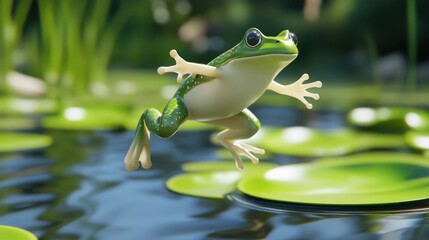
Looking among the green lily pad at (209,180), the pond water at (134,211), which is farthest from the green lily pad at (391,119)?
the green lily pad at (209,180)

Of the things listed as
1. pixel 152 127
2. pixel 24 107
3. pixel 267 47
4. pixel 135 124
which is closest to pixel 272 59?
pixel 267 47

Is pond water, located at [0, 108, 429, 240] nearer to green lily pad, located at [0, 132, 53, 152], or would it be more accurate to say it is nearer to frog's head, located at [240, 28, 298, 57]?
green lily pad, located at [0, 132, 53, 152]

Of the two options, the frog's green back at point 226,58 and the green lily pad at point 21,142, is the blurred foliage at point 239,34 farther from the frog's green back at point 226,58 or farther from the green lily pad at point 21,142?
the frog's green back at point 226,58

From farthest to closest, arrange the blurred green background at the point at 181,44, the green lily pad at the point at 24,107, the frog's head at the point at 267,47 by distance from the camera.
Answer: the blurred green background at the point at 181,44, the green lily pad at the point at 24,107, the frog's head at the point at 267,47

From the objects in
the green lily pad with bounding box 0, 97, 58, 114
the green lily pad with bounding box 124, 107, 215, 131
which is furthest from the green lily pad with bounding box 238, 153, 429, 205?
the green lily pad with bounding box 0, 97, 58, 114

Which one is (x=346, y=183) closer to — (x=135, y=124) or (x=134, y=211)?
(x=134, y=211)
